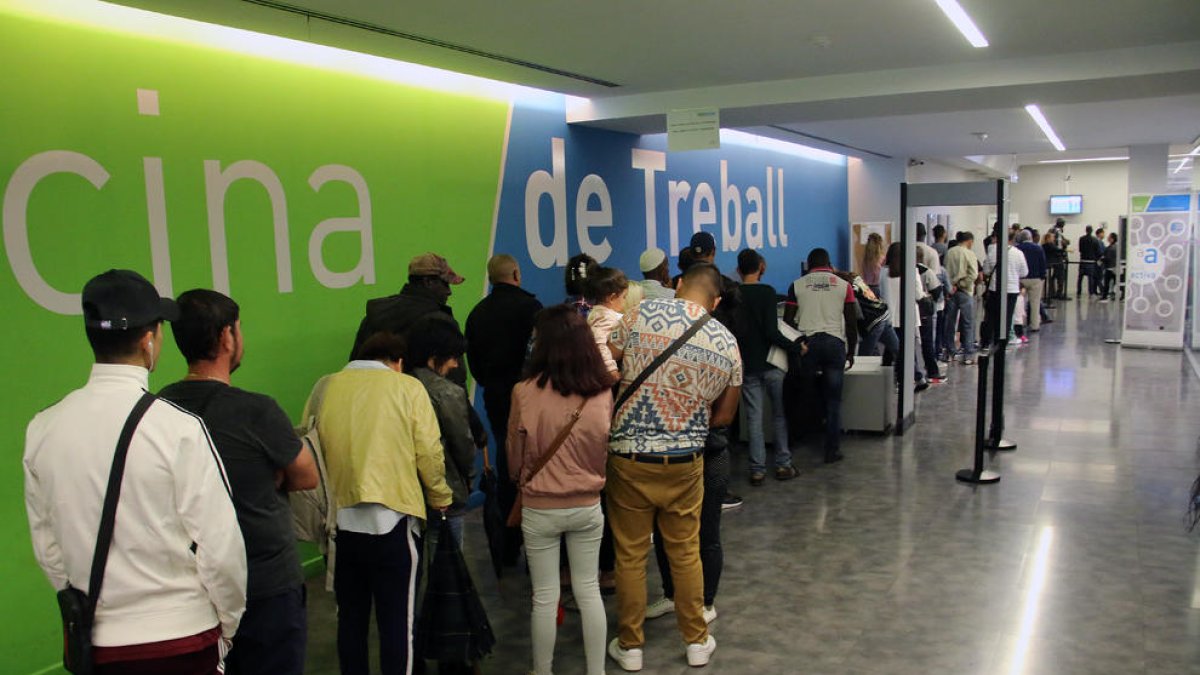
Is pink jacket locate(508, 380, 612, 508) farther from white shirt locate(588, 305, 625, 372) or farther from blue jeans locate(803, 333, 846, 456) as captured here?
blue jeans locate(803, 333, 846, 456)

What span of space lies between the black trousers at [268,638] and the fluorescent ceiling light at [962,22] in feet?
12.3

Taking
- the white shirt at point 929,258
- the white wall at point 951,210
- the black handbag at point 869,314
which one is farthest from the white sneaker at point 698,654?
the white wall at point 951,210

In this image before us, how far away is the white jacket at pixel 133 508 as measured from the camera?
1940mm

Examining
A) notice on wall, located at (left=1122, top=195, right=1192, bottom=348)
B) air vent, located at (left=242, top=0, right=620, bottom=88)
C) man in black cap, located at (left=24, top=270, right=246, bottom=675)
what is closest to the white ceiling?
air vent, located at (left=242, top=0, right=620, bottom=88)

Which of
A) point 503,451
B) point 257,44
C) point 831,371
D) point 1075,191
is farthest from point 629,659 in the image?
point 1075,191

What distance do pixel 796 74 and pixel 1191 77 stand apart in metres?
2.32

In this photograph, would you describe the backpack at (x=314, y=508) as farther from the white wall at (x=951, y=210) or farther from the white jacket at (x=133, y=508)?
the white wall at (x=951, y=210)

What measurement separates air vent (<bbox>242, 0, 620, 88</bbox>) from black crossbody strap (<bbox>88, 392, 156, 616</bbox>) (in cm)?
253

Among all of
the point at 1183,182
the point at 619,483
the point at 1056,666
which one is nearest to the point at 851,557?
the point at 1056,666

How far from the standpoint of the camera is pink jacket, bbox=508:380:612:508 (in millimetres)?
3212

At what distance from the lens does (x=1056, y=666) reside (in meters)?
3.60

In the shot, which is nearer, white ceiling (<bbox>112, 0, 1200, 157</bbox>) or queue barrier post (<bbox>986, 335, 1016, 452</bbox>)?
white ceiling (<bbox>112, 0, 1200, 157</bbox>)

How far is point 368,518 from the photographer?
3080mm

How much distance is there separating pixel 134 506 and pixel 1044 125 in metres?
10.7
